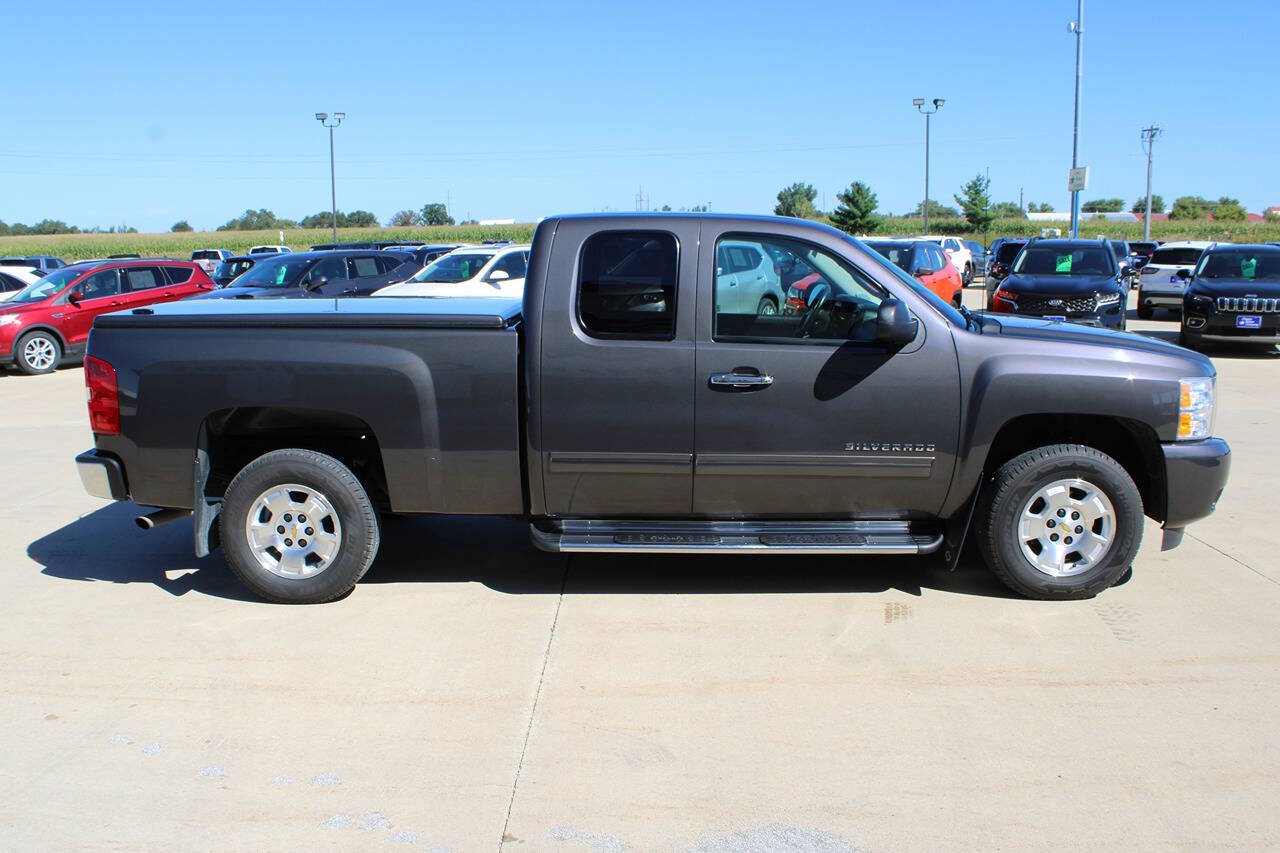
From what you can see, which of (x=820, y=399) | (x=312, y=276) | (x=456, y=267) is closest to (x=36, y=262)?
(x=312, y=276)

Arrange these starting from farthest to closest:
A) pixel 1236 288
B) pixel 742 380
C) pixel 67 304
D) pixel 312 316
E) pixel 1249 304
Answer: pixel 67 304, pixel 1236 288, pixel 1249 304, pixel 312 316, pixel 742 380

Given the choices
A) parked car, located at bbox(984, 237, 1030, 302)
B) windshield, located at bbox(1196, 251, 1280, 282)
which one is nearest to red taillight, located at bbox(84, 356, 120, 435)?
windshield, located at bbox(1196, 251, 1280, 282)

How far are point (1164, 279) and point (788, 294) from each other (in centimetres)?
1958

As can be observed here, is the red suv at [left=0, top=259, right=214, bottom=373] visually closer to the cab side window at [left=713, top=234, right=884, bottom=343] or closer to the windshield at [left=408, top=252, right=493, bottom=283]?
the windshield at [left=408, top=252, right=493, bottom=283]

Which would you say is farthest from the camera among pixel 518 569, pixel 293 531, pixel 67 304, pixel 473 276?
pixel 67 304

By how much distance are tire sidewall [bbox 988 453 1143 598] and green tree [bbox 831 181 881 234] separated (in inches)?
2463

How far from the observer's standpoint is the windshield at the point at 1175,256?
22.6 meters

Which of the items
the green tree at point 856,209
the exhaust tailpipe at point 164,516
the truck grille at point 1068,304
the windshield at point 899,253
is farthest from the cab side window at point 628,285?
the green tree at point 856,209

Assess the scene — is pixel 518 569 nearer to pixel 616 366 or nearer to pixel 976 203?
pixel 616 366

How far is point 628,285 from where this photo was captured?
5250mm

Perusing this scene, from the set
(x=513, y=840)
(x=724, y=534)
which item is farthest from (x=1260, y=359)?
(x=513, y=840)

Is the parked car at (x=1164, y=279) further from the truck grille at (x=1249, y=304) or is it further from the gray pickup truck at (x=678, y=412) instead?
the gray pickup truck at (x=678, y=412)

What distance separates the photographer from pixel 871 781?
12.3ft

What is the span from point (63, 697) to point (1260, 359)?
656 inches
